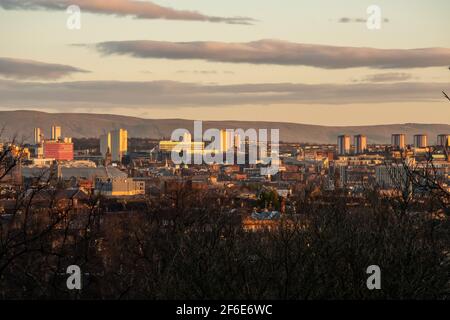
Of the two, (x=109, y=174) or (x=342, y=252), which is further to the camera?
(x=109, y=174)

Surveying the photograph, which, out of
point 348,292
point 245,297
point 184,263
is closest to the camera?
point 245,297

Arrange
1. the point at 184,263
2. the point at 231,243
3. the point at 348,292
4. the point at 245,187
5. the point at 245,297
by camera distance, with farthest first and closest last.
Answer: the point at 245,187
the point at 231,243
the point at 184,263
the point at 348,292
the point at 245,297

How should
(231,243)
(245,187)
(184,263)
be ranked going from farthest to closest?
(245,187) → (231,243) → (184,263)

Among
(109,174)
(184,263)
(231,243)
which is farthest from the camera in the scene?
(109,174)
